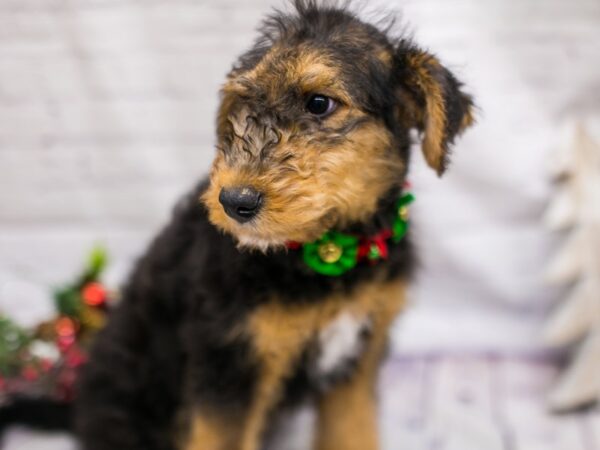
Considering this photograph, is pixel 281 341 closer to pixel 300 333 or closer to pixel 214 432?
pixel 300 333

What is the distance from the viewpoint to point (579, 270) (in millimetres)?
3607

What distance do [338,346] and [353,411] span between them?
1.61 ft

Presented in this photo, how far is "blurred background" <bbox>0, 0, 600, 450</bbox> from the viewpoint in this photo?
12.5 ft

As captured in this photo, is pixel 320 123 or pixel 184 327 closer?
pixel 320 123

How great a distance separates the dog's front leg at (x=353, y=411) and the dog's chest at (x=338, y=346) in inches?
4.7

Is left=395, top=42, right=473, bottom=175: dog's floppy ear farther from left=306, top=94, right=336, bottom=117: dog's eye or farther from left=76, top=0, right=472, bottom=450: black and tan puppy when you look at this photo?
left=306, top=94, right=336, bottom=117: dog's eye

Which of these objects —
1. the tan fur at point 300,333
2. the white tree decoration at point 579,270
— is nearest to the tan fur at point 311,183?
the tan fur at point 300,333

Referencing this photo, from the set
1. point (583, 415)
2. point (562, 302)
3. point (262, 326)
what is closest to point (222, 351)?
point (262, 326)

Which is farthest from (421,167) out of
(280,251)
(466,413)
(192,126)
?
(280,251)

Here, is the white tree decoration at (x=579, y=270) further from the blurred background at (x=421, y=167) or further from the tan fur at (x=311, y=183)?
the tan fur at (x=311, y=183)

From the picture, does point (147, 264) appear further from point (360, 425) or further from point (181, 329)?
point (360, 425)

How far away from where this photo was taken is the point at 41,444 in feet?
11.2

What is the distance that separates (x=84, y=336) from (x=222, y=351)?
1418 mm

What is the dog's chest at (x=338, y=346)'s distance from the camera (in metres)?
2.61
